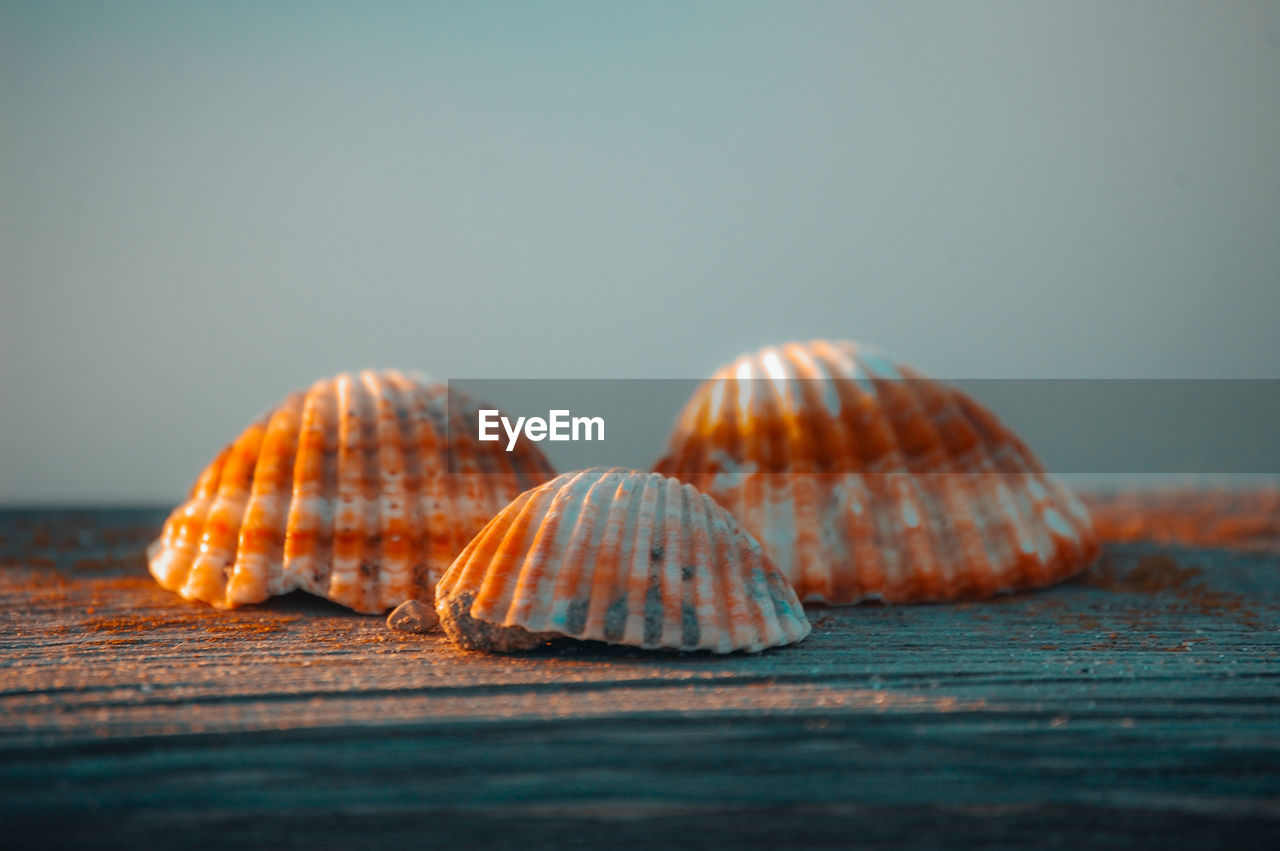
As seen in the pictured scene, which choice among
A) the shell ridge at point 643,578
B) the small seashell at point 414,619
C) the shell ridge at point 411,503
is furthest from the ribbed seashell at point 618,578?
the shell ridge at point 411,503

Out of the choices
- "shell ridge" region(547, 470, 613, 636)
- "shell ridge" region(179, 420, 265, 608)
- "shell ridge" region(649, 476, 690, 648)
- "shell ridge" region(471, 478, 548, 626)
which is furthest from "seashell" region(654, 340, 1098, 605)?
"shell ridge" region(179, 420, 265, 608)

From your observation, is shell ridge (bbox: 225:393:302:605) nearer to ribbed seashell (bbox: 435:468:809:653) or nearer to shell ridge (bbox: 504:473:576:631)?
ribbed seashell (bbox: 435:468:809:653)

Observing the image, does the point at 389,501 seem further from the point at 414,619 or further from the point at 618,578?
the point at 618,578

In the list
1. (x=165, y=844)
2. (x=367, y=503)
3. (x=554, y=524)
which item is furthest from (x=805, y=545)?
(x=165, y=844)

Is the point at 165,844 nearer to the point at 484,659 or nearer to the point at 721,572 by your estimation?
the point at 484,659

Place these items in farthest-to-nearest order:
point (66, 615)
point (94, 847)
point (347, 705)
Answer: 1. point (66, 615)
2. point (347, 705)
3. point (94, 847)

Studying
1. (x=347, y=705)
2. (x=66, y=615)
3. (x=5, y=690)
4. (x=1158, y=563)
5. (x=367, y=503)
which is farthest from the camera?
(x=1158, y=563)

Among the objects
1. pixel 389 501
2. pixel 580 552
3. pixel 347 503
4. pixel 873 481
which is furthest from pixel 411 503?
pixel 873 481
